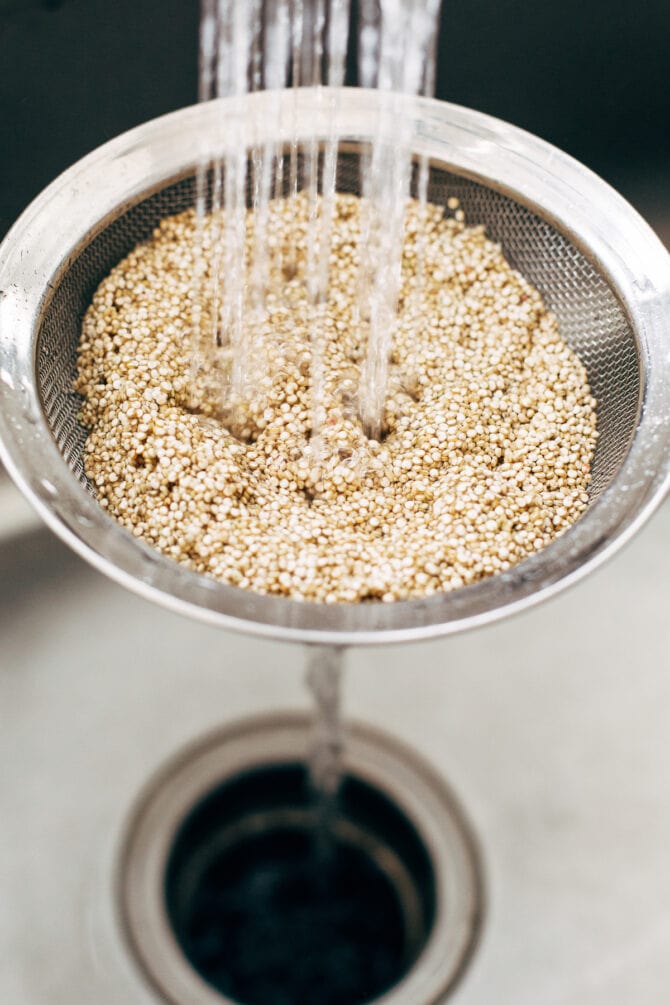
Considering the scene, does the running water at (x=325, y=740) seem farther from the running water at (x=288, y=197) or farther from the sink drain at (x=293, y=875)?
the running water at (x=288, y=197)

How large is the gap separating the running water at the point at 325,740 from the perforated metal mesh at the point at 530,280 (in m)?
0.40

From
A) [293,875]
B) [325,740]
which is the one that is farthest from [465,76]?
[293,875]

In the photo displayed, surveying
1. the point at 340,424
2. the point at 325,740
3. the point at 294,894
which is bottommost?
the point at 294,894

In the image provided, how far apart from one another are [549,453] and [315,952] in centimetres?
92

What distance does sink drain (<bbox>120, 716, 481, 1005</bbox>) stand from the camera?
4.83ft

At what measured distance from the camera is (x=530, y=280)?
4.11 ft

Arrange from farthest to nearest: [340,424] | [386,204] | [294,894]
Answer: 1. [294,894]
2. [386,204]
3. [340,424]

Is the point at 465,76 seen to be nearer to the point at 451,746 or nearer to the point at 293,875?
the point at 451,746

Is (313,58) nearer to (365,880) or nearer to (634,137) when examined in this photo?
(634,137)

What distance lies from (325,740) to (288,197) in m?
0.76

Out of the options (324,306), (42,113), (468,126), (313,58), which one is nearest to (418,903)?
(324,306)

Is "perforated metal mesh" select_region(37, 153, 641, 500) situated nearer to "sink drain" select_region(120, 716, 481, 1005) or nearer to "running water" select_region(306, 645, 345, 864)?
"running water" select_region(306, 645, 345, 864)

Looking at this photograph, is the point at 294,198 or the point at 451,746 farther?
the point at 451,746

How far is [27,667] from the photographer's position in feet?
5.52
